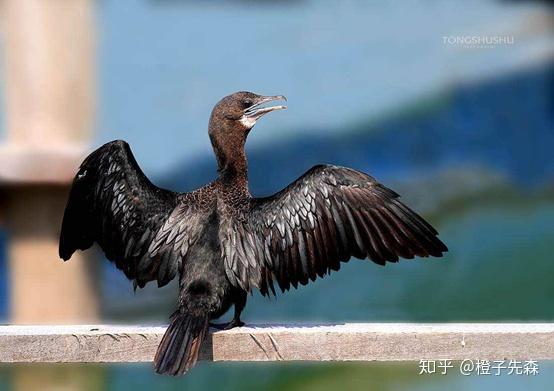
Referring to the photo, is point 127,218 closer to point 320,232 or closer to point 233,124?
point 233,124

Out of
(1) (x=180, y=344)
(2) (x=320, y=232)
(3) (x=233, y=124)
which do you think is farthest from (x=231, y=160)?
(1) (x=180, y=344)

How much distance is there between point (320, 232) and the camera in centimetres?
184

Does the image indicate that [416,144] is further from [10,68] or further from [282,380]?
[10,68]

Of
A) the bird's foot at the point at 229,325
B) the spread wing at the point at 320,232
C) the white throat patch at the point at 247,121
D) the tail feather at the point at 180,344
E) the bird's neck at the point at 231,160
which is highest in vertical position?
the white throat patch at the point at 247,121

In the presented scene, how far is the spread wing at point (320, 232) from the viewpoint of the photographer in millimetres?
1806

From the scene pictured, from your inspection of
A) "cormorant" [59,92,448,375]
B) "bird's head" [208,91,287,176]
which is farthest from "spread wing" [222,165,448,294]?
"bird's head" [208,91,287,176]

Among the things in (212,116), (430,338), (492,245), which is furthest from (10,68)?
(492,245)

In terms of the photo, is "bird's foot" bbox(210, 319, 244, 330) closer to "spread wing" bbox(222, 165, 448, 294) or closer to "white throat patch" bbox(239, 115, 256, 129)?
"spread wing" bbox(222, 165, 448, 294)

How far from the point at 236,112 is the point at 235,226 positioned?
22cm

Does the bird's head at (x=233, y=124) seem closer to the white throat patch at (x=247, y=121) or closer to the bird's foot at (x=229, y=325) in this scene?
the white throat patch at (x=247, y=121)

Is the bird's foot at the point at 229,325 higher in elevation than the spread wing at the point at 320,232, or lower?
lower

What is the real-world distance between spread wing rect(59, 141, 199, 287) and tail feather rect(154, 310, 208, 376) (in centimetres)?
16

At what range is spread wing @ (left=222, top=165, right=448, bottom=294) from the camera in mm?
1806

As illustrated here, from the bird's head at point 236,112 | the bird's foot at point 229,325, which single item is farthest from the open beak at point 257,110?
the bird's foot at point 229,325
